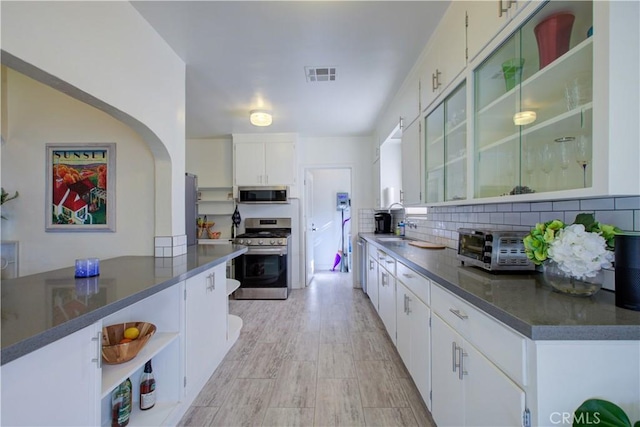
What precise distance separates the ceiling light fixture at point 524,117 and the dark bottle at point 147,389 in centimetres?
234

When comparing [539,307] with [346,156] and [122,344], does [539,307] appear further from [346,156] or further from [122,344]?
[346,156]

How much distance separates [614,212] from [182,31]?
8.64 feet

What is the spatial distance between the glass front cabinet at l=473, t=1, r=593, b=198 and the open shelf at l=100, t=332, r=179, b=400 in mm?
1935

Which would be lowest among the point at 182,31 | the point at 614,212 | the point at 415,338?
the point at 415,338

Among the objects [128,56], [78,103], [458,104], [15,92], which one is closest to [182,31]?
[128,56]

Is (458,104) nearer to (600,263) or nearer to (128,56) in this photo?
(600,263)

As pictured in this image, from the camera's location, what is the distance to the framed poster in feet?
7.08

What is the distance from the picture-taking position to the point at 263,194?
4.40 meters

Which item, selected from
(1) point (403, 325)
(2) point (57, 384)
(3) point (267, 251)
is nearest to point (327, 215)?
(3) point (267, 251)

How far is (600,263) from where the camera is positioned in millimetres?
872

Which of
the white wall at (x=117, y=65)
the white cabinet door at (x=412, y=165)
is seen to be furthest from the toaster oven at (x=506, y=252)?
the white wall at (x=117, y=65)

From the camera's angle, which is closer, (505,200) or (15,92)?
(505,200)

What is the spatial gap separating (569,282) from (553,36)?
98cm

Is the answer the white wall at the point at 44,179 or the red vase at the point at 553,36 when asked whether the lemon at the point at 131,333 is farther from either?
the red vase at the point at 553,36
